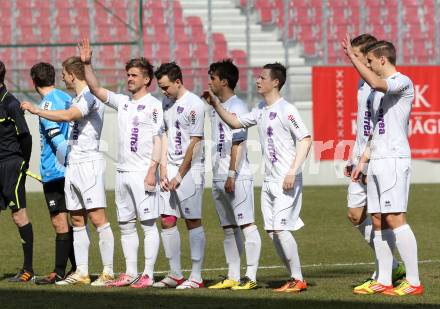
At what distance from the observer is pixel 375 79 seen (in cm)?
841

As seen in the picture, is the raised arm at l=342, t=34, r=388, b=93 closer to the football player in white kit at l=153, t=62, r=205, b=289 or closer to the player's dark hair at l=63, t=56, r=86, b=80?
the football player in white kit at l=153, t=62, r=205, b=289

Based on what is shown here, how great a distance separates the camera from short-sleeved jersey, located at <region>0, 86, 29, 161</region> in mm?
10211

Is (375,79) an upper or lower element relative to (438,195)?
upper

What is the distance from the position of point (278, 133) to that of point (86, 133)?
1.77 m

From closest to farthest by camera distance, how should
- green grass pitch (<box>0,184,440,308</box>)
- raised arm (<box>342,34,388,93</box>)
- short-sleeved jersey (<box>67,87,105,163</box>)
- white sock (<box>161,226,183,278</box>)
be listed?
raised arm (<box>342,34,388,93</box>) → green grass pitch (<box>0,184,440,308</box>) → white sock (<box>161,226,183,278</box>) → short-sleeved jersey (<box>67,87,105,163</box>)

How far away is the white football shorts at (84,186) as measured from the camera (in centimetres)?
980

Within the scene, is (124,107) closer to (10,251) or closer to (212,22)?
(10,251)

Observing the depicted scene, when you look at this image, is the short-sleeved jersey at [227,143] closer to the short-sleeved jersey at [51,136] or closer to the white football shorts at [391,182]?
the white football shorts at [391,182]

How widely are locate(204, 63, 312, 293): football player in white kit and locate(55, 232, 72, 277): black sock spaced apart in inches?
78.6

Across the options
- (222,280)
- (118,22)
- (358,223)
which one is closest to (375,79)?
(358,223)

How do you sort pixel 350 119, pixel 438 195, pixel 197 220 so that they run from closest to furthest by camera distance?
pixel 197 220, pixel 438 195, pixel 350 119

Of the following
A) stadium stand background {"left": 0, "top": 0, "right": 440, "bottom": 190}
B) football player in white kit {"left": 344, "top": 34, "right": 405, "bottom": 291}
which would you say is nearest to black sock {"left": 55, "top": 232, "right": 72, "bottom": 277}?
football player in white kit {"left": 344, "top": 34, "right": 405, "bottom": 291}

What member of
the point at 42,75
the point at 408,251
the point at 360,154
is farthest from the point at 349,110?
the point at 408,251

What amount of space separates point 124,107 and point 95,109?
0.96ft
